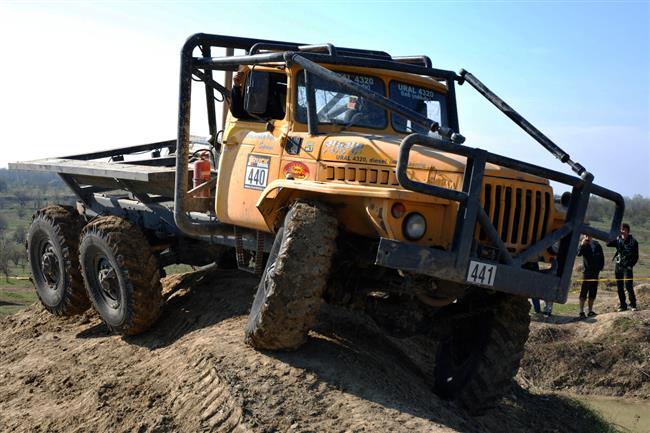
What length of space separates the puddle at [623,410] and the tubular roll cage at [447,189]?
118 inches

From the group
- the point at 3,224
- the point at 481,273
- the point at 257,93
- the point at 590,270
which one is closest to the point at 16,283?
the point at 590,270

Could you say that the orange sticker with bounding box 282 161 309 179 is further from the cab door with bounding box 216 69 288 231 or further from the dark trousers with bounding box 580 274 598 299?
the dark trousers with bounding box 580 274 598 299

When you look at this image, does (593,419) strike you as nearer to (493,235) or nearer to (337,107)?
(493,235)

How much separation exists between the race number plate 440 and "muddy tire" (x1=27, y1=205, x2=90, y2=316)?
18.0 ft

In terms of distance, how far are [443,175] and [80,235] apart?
188 inches

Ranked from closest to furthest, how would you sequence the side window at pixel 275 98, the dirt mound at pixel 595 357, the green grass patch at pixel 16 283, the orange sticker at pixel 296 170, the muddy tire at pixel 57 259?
the orange sticker at pixel 296 170 < the side window at pixel 275 98 < the muddy tire at pixel 57 259 < the dirt mound at pixel 595 357 < the green grass patch at pixel 16 283

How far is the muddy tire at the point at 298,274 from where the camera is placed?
625 centimetres

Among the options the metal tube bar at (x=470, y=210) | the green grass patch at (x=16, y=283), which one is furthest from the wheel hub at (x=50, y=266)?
the green grass patch at (x=16, y=283)

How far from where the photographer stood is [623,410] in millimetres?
9773

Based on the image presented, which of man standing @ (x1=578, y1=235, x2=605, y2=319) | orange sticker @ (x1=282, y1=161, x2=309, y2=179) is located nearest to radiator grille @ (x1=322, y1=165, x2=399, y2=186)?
orange sticker @ (x1=282, y1=161, x2=309, y2=179)

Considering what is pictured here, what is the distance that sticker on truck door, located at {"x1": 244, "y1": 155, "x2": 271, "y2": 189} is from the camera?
7.30m

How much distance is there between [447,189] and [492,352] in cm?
225

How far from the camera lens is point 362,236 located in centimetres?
688

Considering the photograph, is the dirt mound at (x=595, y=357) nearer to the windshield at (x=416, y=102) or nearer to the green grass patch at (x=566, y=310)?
the green grass patch at (x=566, y=310)
